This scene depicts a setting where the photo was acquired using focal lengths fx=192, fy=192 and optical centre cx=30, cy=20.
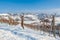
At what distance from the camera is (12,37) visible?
39.2 ft

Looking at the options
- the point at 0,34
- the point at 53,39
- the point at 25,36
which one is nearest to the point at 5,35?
the point at 0,34

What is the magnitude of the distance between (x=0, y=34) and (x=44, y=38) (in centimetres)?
287

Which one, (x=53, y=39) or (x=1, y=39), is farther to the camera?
(x=53, y=39)

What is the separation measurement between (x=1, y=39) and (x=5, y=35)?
2.44 ft

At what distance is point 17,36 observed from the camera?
12.3m

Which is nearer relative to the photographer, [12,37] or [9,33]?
[12,37]

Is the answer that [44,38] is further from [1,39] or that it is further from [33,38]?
Result: [1,39]

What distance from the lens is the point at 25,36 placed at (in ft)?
40.2

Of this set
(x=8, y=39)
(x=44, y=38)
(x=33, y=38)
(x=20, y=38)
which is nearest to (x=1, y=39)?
(x=8, y=39)

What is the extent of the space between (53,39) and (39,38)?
42.5 inches

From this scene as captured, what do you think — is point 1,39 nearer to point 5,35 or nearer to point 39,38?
point 5,35

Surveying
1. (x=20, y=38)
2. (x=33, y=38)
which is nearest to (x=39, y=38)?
(x=33, y=38)

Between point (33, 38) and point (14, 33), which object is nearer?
point (33, 38)

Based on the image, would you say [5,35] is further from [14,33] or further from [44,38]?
[44,38]
